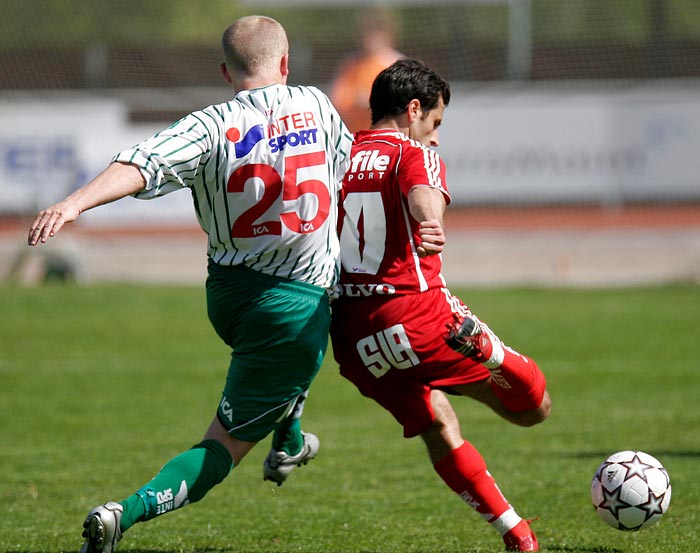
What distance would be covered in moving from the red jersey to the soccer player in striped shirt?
0.24 meters

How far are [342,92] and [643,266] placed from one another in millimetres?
6483

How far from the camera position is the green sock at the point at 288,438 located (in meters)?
5.18

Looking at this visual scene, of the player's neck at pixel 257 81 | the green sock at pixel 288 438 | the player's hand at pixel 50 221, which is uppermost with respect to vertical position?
the player's neck at pixel 257 81

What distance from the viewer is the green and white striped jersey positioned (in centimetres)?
422

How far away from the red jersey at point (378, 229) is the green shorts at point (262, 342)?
401 mm

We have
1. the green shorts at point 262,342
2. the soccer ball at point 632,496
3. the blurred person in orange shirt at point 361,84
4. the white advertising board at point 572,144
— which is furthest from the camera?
the white advertising board at point 572,144

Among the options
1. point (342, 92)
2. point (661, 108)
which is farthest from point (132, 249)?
point (661, 108)

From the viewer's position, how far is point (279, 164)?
428cm

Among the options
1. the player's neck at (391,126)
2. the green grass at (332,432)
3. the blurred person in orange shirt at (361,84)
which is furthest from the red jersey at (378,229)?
the blurred person in orange shirt at (361,84)

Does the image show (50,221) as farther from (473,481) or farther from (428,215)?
(473,481)

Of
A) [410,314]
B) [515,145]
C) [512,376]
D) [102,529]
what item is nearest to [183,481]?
[102,529]

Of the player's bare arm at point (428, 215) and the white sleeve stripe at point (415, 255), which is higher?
the player's bare arm at point (428, 215)

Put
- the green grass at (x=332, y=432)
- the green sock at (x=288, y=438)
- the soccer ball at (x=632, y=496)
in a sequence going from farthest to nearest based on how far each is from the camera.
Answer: the green grass at (x=332, y=432) < the green sock at (x=288, y=438) < the soccer ball at (x=632, y=496)

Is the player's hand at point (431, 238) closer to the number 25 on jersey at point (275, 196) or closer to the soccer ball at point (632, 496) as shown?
the number 25 on jersey at point (275, 196)
